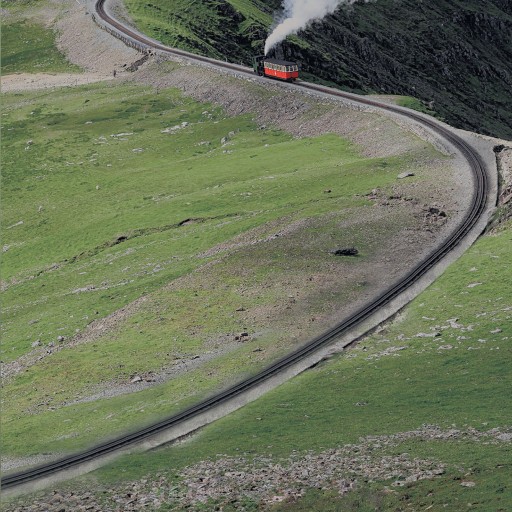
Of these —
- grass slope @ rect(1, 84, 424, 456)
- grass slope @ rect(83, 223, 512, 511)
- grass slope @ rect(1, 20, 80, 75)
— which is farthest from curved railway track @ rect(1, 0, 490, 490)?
grass slope @ rect(1, 20, 80, 75)

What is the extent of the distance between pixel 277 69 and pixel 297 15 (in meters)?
55.4

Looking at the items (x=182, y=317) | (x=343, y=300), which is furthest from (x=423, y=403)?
(x=182, y=317)

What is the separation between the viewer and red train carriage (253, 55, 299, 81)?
134 metres

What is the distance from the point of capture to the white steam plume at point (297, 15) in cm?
16781

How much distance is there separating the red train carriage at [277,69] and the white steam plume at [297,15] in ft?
91.2

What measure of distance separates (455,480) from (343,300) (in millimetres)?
25443

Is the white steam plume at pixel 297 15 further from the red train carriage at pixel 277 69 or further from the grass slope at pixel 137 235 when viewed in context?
the grass slope at pixel 137 235

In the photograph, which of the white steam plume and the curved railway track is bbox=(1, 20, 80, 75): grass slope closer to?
the white steam plume

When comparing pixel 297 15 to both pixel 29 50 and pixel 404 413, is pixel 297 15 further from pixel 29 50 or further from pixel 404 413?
pixel 404 413

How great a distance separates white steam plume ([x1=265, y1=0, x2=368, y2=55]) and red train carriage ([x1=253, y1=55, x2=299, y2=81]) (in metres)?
27.8

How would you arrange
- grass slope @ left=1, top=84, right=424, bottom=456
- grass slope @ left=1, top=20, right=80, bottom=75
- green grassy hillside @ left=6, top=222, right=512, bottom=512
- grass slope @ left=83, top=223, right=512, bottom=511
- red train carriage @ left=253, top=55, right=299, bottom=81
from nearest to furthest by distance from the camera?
grass slope @ left=83, top=223, right=512, bottom=511
green grassy hillside @ left=6, top=222, right=512, bottom=512
grass slope @ left=1, top=84, right=424, bottom=456
red train carriage @ left=253, top=55, right=299, bottom=81
grass slope @ left=1, top=20, right=80, bottom=75

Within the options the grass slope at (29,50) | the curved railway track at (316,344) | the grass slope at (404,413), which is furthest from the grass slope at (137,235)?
the grass slope at (29,50)

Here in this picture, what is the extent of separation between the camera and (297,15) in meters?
187

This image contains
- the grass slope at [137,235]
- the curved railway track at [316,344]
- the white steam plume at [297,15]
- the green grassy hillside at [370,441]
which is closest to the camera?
the green grassy hillside at [370,441]
